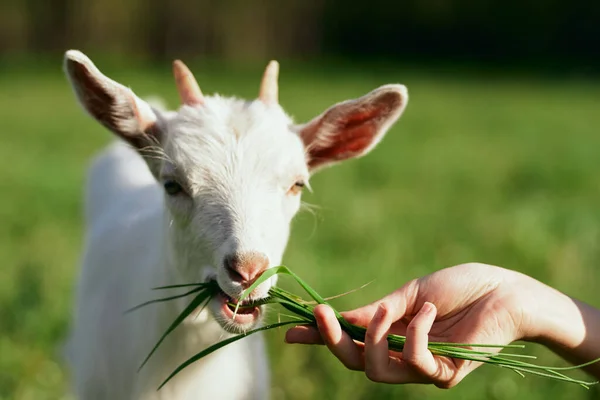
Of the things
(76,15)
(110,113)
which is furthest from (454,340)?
(76,15)

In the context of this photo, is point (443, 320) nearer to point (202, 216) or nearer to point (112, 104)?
point (202, 216)

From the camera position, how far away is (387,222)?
719cm

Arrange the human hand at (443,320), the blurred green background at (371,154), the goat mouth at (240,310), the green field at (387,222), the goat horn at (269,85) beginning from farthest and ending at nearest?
the blurred green background at (371,154) < the green field at (387,222) < the goat horn at (269,85) < the goat mouth at (240,310) < the human hand at (443,320)

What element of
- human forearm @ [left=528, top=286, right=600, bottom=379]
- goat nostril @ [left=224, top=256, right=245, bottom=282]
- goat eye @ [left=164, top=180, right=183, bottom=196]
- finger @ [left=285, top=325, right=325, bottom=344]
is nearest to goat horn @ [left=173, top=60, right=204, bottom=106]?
goat eye @ [left=164, top=180, right=183, bottom=196]

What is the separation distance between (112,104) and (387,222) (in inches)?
162

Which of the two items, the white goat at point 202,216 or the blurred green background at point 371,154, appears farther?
the blurred green background at point 371,154

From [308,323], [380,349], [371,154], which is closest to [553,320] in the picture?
[380,349]

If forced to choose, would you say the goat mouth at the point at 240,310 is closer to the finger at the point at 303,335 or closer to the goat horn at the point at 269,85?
the finger at the point at 303,335

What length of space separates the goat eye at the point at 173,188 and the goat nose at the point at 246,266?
508 millimetres

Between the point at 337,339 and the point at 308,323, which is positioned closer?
the point at 337,339

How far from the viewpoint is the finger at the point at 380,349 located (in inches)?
102

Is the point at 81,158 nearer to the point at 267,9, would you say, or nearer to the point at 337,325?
the point at 337,325

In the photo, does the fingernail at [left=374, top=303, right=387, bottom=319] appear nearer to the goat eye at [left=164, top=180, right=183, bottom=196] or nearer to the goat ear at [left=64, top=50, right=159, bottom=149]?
the goat eye at [left=164, top=180, right=183, bottom=196]

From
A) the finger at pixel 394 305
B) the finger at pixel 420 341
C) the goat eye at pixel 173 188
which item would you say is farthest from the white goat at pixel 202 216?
the finger at pixel 420 341
